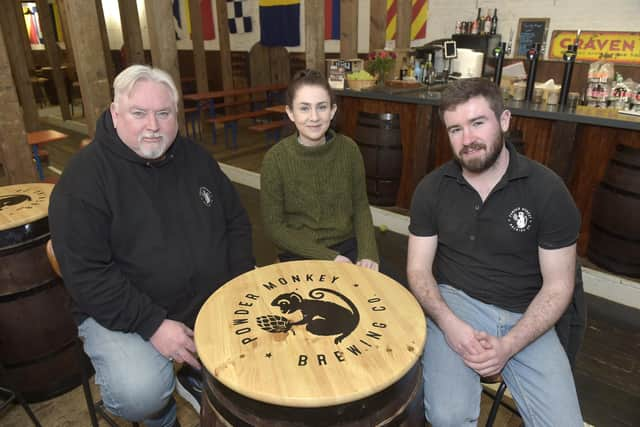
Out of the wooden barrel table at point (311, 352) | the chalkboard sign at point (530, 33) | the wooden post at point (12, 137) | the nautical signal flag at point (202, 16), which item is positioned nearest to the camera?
the wooden barrel table at point (311, 352)

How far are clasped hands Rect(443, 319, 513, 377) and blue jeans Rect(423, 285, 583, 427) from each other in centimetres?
6

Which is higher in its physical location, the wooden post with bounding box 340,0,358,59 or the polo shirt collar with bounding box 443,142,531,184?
the wooden post with bounding box 340,0,358,59

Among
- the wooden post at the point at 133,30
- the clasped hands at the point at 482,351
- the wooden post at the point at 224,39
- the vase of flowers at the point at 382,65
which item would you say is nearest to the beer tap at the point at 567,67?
the vase of flowers at the point at 382,65

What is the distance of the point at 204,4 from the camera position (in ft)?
29.2

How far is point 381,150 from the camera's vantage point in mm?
3734

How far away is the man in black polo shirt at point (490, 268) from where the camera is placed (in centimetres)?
135

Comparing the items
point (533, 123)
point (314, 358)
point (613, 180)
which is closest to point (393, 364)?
point (314, 358)

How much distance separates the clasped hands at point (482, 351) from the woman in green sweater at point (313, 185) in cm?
57

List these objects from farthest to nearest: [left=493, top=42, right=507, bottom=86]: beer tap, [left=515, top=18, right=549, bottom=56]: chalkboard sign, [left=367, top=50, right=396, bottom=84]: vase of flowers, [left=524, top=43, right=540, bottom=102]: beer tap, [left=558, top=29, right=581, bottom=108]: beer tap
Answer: [left=515, top=18, right=549, bottom=56]: chalkboard sign → [left=367, top=50, right=396, bottom=84]: vase of flowers → [left=493, top=42, right=507, bottom=86]: beer tap → [left=524, top=43, right=540, bottom=102]: beer tap → [left=558, top=29, right=581, bottom=108]: beer tap

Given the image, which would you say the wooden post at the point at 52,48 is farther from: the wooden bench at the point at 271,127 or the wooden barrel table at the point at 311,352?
the wooden barrel table at the point at 311,352

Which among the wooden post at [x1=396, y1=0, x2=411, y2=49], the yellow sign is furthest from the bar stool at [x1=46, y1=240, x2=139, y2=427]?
the yellow sign

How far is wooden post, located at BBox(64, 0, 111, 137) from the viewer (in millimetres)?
2666

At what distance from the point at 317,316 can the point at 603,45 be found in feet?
18.3

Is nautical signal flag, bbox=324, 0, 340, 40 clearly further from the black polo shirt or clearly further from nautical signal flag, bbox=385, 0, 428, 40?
the black polo shirt
